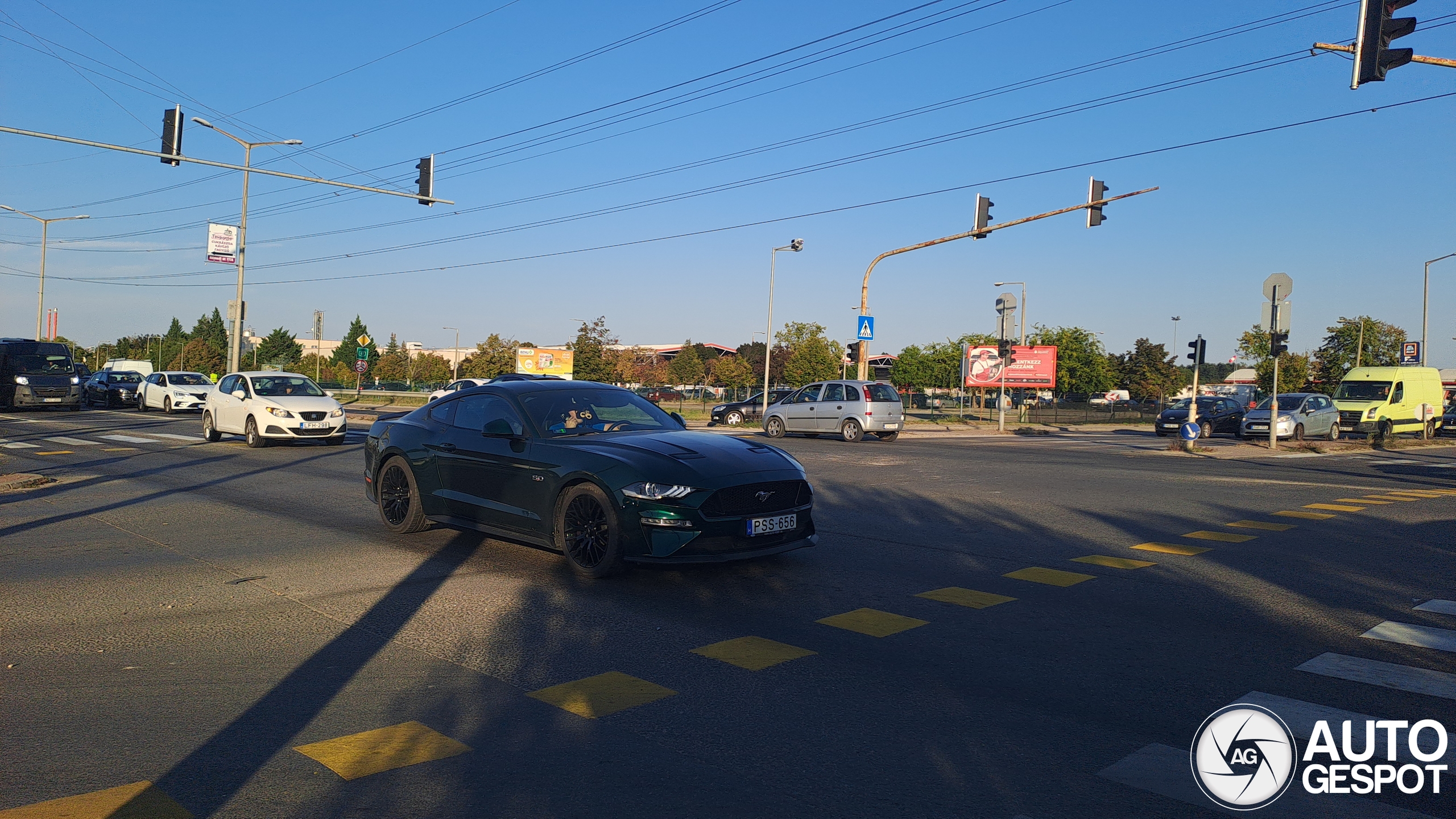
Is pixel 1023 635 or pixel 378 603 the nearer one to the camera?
pixel 1023 635

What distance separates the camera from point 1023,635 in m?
5.75

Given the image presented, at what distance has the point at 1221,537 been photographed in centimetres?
986

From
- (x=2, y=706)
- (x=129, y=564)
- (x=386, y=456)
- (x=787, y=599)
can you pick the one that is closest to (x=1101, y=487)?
(x=787, y=599)

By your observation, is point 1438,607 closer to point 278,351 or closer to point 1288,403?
point 1288,403

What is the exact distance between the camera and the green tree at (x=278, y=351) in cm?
10531

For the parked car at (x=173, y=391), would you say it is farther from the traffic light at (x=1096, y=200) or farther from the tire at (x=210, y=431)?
the traffic light at (x=1096, y=200)

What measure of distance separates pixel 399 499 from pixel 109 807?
589 centimetres

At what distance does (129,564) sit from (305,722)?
4.53 metres

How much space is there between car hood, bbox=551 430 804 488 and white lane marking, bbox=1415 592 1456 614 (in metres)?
4.50

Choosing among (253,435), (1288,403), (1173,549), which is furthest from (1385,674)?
(1288,403)

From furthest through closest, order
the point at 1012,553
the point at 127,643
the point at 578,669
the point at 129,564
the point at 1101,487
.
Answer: the point at 1101,487
the point at 1012,553
the point at 129,564
the point at 127,643
the point at 578,669

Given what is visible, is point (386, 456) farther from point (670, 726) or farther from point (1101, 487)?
point (1101, 487)

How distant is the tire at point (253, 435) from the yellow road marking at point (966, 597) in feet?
53.2

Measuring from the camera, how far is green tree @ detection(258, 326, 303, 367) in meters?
105
